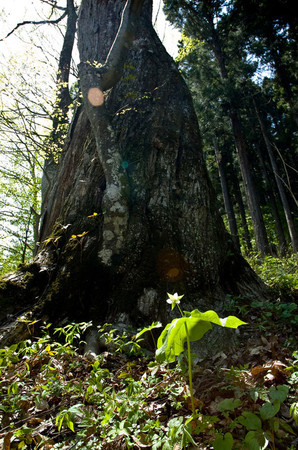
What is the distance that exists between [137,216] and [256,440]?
2325mm

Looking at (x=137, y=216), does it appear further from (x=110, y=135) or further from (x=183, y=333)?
(x=183, y=333)

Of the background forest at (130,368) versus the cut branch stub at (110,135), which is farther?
the cut branch stub at (110,135)

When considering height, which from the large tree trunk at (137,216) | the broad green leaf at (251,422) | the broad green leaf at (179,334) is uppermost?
the large tree trunk at (137,216)

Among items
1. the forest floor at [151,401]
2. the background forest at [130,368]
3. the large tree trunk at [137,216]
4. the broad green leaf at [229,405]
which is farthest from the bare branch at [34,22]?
the broad green leaf at [229,405]

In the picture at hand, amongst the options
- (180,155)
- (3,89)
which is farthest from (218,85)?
(180,155)

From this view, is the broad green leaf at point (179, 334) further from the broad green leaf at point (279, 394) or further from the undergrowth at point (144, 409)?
the broad green leaf at point (279, 394)

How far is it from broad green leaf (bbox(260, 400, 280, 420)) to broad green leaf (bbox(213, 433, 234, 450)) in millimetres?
193

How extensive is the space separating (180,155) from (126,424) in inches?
121

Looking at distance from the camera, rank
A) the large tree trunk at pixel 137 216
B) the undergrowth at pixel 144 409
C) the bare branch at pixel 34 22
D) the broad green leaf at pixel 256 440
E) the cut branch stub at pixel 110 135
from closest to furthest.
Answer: the broad green leaf at pixel 256 440, the undergrowth at pixel 144 409, the large tree trunk at pixel 137 216, the cut branch stub at pixel 110 135, the bare branch at pixel 34 22

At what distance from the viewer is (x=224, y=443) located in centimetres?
111

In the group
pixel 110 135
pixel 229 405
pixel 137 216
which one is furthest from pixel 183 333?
pixel 110 135

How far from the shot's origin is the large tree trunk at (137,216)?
9.20 feet

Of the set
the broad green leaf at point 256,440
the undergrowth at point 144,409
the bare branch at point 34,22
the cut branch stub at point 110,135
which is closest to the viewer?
the broad green leaf at point 256,440

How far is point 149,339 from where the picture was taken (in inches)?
98.5
